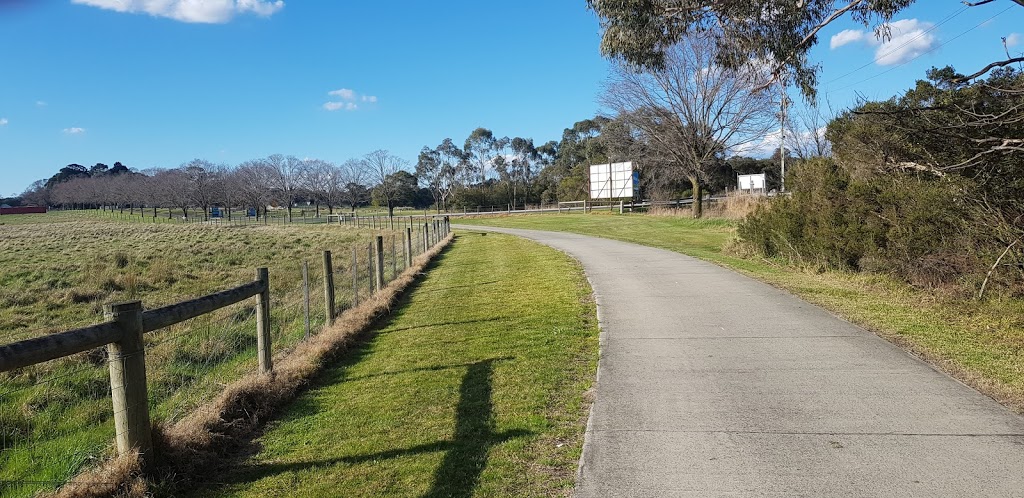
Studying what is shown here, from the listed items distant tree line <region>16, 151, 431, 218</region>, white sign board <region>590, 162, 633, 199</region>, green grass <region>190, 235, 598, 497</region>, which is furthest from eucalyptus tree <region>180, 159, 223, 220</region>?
green grass <region>190, 235, 598, 497</region>

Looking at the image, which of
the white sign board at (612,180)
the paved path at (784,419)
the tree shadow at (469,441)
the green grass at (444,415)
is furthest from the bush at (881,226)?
the white sign board at (612,180)

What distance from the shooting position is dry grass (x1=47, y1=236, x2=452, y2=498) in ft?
12.9

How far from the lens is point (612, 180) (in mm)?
52844

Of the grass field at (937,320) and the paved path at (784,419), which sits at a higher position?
the grass field at (937,320)

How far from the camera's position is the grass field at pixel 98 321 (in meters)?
5.78

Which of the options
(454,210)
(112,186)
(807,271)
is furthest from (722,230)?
(112,186)

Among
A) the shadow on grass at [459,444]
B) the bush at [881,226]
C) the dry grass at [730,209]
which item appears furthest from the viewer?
the dry grass at [730,209]

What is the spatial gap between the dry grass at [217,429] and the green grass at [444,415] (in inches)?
7.0

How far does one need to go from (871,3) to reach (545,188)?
85.1m

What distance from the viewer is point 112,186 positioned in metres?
124

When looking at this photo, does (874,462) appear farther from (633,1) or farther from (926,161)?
(633,1)

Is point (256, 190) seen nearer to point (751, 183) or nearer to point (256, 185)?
point (256, 185)

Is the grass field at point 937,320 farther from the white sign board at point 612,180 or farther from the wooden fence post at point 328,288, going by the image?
the white sign board at point 612,180

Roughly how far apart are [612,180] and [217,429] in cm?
4946
